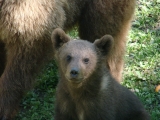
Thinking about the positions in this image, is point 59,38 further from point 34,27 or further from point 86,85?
point 34,27

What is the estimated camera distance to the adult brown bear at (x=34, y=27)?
646cm

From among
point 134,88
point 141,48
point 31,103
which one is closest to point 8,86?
point 31,103

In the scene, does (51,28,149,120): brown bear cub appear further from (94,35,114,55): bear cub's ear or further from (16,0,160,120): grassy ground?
(16,0,160,120): grassy ground

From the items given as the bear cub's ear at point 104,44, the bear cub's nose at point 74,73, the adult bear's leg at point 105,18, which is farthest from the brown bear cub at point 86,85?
the adult bear's leg at point 105,18

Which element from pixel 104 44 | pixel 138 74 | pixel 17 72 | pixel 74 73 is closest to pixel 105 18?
pixel 138 74

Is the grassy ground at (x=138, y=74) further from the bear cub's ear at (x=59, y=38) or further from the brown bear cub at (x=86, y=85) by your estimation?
the bear cub's ear at (x=59, y=38)

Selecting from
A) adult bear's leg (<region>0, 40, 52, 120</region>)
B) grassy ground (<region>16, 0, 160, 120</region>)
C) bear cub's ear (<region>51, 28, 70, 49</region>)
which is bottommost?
grassy ground (<region>16, 0, 160, 120</region>)

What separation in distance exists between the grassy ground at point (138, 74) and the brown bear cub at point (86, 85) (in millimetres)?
1223

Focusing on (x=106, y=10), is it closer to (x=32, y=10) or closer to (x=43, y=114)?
(x=32, y=10)

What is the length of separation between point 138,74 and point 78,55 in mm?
2665

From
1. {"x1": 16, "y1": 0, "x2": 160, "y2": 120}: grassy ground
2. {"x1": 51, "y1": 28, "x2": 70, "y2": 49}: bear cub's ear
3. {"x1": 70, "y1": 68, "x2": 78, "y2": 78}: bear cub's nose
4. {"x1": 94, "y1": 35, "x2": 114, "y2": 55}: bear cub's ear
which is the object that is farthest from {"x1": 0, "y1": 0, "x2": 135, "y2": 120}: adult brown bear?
{"x1": 70, "y1": 68, "x2": 78, "y2": 78}: bear cub's nose

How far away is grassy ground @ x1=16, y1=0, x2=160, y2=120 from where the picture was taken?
7.13m

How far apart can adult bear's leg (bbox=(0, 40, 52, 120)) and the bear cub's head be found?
1.04m

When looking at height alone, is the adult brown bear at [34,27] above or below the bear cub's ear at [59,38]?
below
